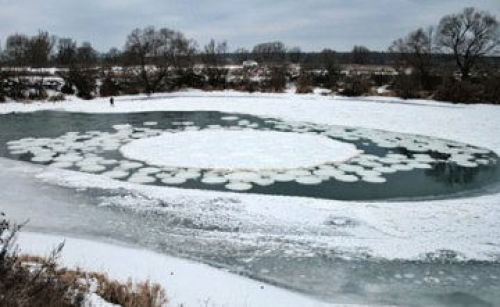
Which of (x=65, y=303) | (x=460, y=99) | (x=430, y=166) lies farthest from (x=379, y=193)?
(x=460, y=99)

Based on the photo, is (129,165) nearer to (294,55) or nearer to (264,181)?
(264,181)

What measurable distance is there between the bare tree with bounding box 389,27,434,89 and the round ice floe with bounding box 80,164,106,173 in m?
21.6

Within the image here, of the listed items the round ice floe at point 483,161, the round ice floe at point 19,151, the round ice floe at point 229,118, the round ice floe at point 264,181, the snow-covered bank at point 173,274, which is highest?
the round ice floe at point 229,118

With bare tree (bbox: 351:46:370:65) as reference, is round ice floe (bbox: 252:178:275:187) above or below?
below

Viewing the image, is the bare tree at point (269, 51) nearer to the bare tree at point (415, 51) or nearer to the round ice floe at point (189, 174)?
the bare tree at point (415, 51)

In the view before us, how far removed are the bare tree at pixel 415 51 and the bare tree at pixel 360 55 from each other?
90.0 feet

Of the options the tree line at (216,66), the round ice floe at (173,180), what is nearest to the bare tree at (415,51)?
the tree line at (216,66)

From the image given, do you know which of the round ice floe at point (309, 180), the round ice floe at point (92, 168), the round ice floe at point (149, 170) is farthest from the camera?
the round ice floe at point (92, 168)

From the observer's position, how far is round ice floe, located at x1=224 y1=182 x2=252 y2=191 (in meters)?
7.15

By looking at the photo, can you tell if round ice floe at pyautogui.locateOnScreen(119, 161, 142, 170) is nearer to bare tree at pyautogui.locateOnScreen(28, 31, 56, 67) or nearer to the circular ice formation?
the circular ice formation

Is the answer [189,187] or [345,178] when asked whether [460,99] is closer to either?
[345,178]

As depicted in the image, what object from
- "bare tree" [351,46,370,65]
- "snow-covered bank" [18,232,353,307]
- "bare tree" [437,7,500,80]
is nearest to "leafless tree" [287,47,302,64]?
"bare tree" [351,46,370,65]

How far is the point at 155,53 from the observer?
87.4ft

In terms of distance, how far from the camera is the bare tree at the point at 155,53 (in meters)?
25.1
